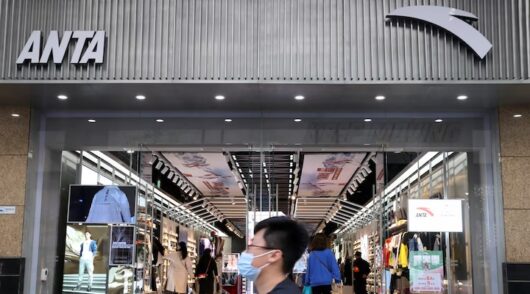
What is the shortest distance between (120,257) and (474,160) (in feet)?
15.2

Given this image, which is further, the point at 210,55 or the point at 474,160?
the point at 474,160

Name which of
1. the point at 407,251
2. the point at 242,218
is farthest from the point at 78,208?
the point at 407,251

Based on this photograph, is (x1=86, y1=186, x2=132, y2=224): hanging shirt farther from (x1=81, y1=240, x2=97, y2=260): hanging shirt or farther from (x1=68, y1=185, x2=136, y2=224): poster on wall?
(x1=81, y1=240, x2=97, y2=260): hanging shirt

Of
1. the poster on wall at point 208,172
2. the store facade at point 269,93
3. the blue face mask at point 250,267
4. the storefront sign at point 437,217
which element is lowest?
the blue face mask at point 250,267

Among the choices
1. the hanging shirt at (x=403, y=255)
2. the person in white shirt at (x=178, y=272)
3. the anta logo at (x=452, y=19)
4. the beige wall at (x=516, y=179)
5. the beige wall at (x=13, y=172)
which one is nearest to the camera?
the anta logo at (x=452, y=19)

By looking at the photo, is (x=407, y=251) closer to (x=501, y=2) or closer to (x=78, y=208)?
(x=501, y=2)

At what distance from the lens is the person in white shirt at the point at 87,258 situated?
8625 mm

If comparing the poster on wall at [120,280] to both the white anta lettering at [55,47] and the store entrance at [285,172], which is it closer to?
the store entrance at [285,172]

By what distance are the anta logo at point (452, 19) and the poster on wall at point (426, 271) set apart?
2.69 m

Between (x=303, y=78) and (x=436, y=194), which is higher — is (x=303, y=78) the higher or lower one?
the higher one

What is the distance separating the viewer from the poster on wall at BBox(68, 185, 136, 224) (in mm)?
8594

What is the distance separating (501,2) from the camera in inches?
284

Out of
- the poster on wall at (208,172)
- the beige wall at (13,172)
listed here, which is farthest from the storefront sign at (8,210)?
the poster on wall at (208,172)

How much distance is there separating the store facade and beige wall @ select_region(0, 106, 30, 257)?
0.02 metres
